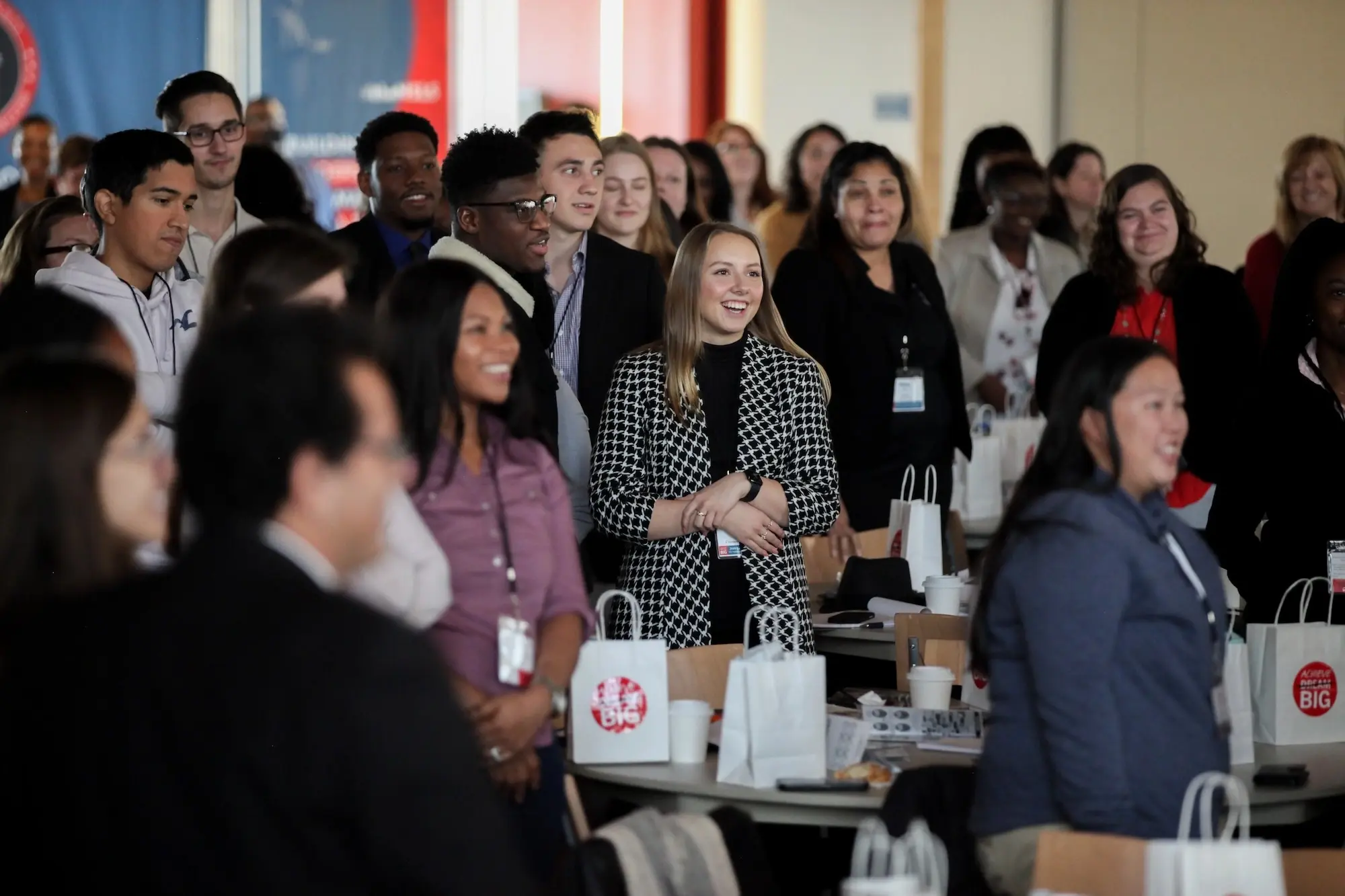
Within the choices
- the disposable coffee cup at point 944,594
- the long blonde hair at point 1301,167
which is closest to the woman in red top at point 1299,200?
the long blonde hair at point 1301,167

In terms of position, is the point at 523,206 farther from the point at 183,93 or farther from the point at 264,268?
the point at 264,268

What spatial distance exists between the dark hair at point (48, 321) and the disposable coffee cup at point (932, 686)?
1911 mm

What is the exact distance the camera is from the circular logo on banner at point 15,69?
835 centimetres

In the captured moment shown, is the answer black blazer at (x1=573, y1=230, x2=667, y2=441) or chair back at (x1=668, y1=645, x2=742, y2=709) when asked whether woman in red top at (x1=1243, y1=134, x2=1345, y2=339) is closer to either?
black blazer at (x1=573, y1=230, x2=667, y2=441)

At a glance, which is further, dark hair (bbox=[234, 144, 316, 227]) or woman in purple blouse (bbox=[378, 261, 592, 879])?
dark hair (bbox=[234, 144, 316, 227])

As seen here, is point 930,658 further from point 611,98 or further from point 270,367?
point 611,98

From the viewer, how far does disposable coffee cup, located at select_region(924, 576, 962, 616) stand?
4.66m

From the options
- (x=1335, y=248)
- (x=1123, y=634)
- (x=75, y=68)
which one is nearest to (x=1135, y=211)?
(x=1335, y=248)

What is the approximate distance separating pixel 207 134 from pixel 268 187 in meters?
0.76

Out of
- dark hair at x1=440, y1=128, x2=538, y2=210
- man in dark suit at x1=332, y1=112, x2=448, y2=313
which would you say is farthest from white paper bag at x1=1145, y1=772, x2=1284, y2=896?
man in dark suit at x1=332, y1=112, x2=448, y2=313

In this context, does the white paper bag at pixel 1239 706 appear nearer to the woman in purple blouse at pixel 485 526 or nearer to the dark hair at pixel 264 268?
the woman in purple blouse at pixel 485 526

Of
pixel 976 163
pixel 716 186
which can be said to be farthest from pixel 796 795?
pixel 976 163

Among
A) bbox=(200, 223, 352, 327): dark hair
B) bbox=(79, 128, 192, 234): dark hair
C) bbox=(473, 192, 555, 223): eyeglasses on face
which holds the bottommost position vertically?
bbox=(200, 223, 352, 327): dark hair

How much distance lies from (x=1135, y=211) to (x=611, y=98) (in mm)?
5605
